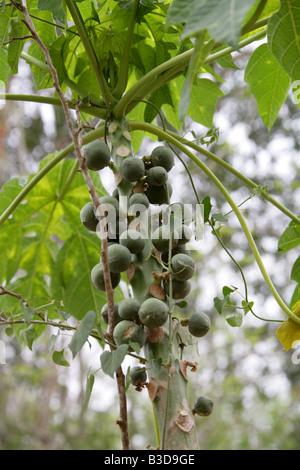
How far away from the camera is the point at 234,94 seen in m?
7.80

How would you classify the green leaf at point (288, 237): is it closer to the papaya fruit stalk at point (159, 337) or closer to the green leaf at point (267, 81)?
the green leaf at point (267, 81)

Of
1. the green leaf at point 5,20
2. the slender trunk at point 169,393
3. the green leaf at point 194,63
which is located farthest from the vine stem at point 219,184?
the green leaf at point 194,63

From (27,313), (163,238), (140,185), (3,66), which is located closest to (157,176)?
(140,185)

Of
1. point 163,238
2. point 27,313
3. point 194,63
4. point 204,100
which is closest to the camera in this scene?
point 194,63

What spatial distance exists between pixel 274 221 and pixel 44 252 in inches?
227

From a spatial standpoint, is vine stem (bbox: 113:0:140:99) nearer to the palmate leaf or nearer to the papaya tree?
the papaya tree

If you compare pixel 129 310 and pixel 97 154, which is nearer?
pixel 129 310

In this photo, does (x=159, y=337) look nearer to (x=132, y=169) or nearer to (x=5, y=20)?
(x=132, y=169)

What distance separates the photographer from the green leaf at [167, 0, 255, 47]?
0.60 m

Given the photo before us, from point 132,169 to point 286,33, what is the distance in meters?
0.38

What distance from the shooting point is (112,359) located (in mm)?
811

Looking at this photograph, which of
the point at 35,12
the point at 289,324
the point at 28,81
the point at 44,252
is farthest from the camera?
the point at 28,81
